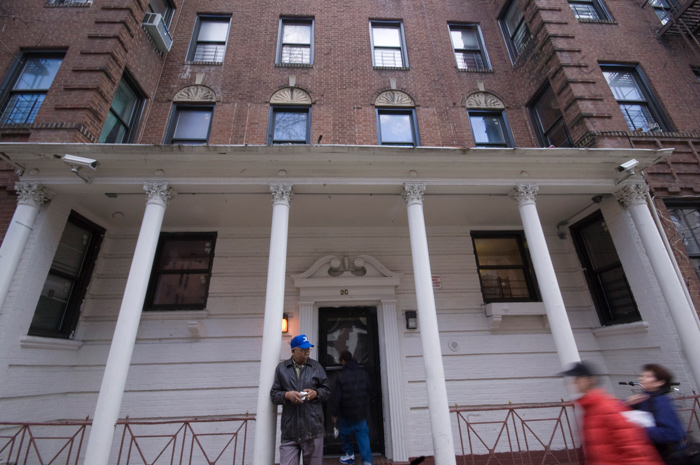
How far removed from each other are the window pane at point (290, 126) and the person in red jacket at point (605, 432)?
7.16m

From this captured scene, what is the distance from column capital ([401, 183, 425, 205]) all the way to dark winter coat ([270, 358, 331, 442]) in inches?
127

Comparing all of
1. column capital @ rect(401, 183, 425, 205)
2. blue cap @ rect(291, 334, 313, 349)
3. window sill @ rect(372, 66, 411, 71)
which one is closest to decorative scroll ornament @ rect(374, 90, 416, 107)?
window sill @ rect(372, 66, 411, 71)

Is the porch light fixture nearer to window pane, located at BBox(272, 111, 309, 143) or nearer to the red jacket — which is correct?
the red jacket

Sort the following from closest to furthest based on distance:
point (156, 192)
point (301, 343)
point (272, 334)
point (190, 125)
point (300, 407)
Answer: point (300, 407)
point (301, 343)
point (272, 334)
point (156, 192)
point (190, 125)

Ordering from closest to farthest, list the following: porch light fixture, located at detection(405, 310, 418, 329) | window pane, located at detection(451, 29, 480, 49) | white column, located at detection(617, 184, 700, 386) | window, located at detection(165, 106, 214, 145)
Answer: white column, located at detection(617, 184, 700, 386) → porch light fixture, located at detection(405, 310, 418, 329) → window, located at detection(165, 106, 214, 145) → window pane, located at detection(451, 29, 480, 49)

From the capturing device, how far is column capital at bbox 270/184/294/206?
5777 mm

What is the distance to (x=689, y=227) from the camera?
6570 mm

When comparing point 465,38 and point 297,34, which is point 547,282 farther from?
point 297,34

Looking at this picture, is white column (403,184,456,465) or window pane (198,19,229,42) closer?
white column (403,184,456,465)

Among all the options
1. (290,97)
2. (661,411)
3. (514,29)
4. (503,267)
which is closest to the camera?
(661,411)

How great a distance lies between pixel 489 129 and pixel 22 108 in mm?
10689

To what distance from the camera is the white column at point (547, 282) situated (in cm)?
509

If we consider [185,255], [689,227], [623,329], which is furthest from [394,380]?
[689,227]

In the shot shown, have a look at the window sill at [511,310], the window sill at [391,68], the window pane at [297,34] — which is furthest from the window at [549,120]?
the window pane at [297,34]
